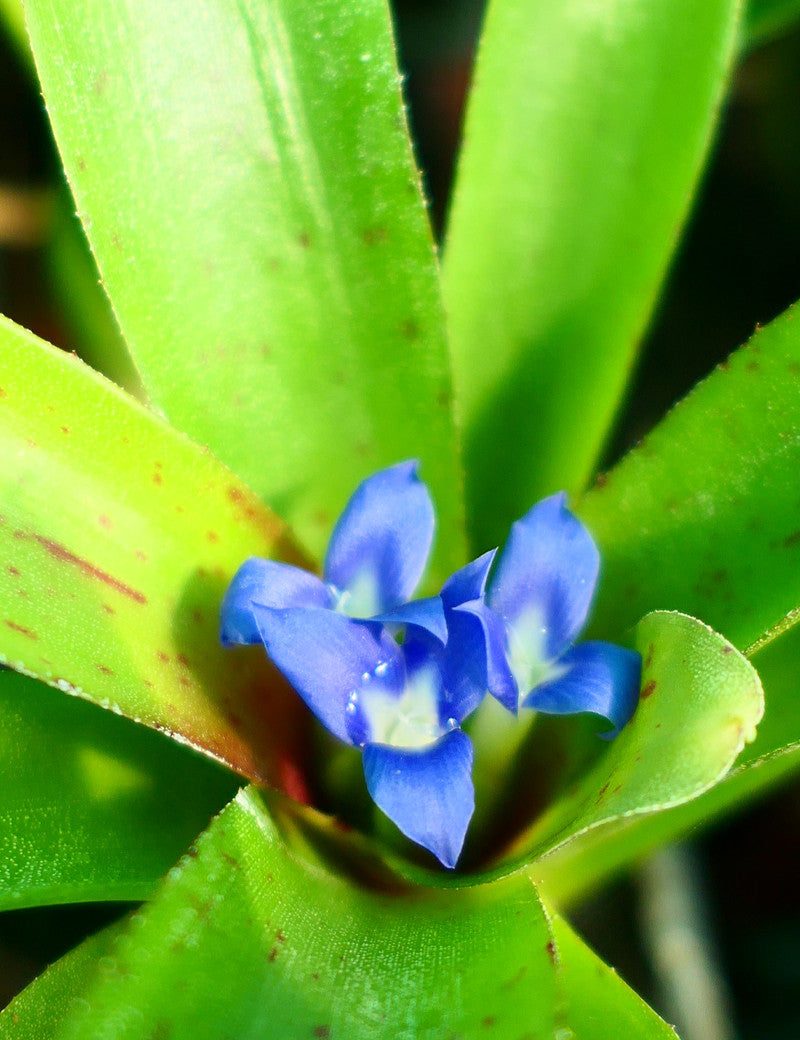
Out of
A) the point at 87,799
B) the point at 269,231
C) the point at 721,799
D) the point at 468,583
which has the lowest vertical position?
the point at 721,799

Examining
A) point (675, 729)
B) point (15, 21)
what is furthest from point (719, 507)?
point (15, 21)

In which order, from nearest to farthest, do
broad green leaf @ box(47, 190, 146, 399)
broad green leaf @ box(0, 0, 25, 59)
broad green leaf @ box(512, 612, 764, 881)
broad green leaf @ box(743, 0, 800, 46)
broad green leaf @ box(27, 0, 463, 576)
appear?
broad green leaf @ box(512, 612, 764, 881) < broad green leaf @ box(27, 0, 463, 576) < broad green leaf @ box(0, 0, 25, 59) < broad green leaf @ box(743, 0, 800, 46) < broad green leaf @ box(47, 190, 146, 399)

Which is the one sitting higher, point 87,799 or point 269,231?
point 269,231

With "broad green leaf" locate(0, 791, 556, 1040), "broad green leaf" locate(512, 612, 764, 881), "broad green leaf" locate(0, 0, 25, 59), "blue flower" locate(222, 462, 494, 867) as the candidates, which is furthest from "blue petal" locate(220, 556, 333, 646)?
"broad green leaf" locate(0, 0, 25, 59)

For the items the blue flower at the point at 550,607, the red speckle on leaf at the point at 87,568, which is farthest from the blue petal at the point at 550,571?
the red speckle on leaf at the point at 87,568

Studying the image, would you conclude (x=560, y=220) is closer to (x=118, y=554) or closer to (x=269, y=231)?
(x=269, y=231)

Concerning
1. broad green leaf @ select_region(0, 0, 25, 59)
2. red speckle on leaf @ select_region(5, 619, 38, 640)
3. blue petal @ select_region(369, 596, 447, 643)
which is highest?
broad green leaf @ select_region(0, 0, 25, 59)

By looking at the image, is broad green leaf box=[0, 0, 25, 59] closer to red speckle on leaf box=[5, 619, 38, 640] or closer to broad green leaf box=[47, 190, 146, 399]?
broad green leaf box=[47, 190, 146, 399]

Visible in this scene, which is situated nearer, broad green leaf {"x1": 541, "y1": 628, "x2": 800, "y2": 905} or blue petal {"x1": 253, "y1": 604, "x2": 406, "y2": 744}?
blue petal {"x1": 253, "y1": 604, "x2": 406, "y2": 744}
